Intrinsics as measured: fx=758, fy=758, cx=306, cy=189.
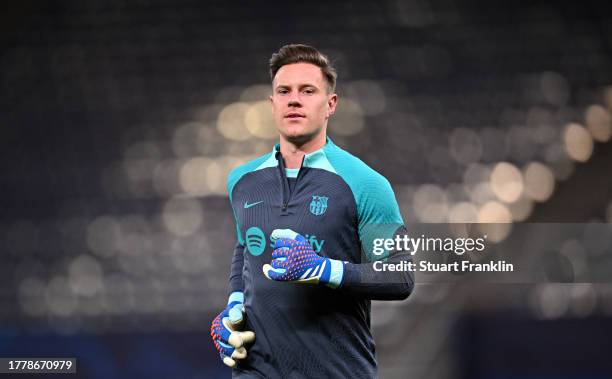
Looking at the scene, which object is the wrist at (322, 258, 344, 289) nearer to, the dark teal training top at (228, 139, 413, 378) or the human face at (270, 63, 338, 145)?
the dark teal training top at (228, 139, 413, 378)

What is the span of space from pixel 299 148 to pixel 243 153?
1.26m

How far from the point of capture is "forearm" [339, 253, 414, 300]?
66.2 inches

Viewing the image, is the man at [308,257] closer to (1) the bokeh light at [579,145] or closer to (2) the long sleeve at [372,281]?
(2) the long sleeve at [372,281]

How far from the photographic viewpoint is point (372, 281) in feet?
5.55

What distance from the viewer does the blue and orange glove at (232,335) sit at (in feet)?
5.74

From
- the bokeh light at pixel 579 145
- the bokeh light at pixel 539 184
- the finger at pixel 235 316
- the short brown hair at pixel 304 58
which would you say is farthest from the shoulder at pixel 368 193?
the bokeh light at pixel 579 145

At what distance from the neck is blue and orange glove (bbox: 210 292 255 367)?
1.25 feet

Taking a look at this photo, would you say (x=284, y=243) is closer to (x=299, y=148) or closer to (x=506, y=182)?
(x=299, y=148)

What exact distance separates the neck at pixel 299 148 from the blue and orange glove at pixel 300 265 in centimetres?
26

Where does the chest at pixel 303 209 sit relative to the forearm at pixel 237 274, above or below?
above

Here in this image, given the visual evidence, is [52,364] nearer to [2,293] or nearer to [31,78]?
[2,293]

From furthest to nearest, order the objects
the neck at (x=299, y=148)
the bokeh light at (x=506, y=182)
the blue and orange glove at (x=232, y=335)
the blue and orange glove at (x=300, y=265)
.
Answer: the bokeh light at (x=506, y=182) < the neck at (x=299, y=148) < the blue and orange glove at (x=232, y=335) < the blue and orange glove at (x=300, y=265)

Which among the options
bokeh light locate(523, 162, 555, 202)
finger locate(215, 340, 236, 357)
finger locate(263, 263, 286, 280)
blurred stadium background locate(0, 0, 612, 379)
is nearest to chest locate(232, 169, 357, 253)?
finger locate(263, 263, 286, 280)

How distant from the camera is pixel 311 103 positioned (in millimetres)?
1854
